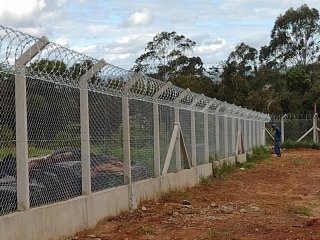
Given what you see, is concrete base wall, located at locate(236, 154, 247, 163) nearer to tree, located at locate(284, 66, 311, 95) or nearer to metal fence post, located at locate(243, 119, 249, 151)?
metal fence post, located at locate(243, 119, 249, 151)

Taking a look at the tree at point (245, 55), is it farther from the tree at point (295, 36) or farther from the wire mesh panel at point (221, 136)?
the wire mesh panel at point (221, 136)

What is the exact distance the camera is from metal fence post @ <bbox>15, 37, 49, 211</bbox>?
21.8 ft

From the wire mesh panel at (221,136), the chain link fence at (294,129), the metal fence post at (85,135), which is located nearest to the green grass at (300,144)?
the chain link fence at (294,129)

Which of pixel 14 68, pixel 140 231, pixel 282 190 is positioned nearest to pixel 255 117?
pixel 282 190

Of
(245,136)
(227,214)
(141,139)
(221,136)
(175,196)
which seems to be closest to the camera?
(227,214)

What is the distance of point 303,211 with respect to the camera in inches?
428

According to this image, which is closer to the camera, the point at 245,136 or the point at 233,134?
the point at 233,134

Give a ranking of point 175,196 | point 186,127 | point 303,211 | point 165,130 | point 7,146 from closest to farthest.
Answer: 1. point 7,146
2. point 303,211
3. point 175,196
4. point 165,130
5. point 186,127

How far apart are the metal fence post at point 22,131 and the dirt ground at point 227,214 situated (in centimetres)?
123

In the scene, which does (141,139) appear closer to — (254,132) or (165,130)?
(165,130)

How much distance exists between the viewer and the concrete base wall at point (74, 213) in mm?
6402

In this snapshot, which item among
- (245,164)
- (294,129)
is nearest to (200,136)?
(245,164)

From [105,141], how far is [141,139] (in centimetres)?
191

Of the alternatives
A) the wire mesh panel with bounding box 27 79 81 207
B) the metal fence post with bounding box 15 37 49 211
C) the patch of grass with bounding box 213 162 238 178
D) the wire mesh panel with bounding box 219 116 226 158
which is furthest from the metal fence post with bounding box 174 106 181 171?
the metal fence post with bounding box 15 37 49 211
